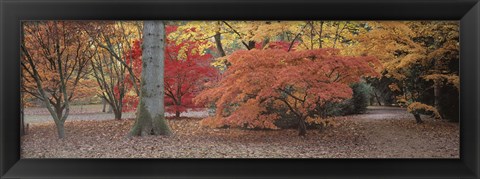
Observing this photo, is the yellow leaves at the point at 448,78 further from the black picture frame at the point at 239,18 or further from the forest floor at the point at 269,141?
the black picture frame at the point at 239,18

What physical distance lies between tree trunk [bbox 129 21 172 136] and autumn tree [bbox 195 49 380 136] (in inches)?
19.1

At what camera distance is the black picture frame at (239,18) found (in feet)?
11.1

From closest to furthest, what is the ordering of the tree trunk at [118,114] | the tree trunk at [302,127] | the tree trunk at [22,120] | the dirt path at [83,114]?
the tree trunk at [22,120] < the dirt path at [83,114] < the tree trunk at [118,114] < the tree trunk at [302,127]

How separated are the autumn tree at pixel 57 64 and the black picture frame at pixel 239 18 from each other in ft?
1.71

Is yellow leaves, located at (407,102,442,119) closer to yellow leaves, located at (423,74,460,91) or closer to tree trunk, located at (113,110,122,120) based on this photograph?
yellow leaves, located at (423,74,460,91)

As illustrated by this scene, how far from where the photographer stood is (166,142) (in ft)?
14.2

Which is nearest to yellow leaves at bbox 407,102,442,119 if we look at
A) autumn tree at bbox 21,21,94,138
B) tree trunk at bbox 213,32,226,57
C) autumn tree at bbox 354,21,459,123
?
autumn tree at bbox 354,21,459,123

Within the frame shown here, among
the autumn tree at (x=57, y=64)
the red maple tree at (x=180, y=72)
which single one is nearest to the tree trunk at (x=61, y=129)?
the autumn tree at (x=57, y=64)

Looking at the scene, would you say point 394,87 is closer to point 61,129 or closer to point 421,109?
point 421,109
